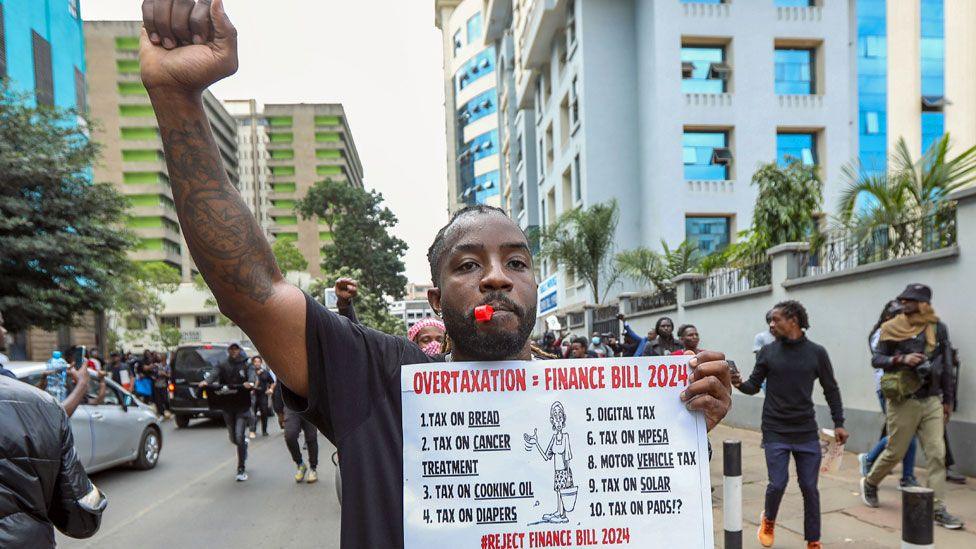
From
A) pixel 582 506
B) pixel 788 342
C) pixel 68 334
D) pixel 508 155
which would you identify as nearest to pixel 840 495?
pixel 788 342

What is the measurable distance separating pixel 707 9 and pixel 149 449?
2009 centimetres

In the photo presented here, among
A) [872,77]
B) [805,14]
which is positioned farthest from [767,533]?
[872,77]

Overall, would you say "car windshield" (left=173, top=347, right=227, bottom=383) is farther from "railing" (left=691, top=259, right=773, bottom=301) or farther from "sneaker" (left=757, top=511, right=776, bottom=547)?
"sneaker" (left=757, top=511, right=776, bottom=547)

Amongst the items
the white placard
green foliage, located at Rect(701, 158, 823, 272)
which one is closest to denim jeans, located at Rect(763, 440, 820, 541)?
the white placard

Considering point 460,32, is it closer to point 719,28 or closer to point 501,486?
point 719,28

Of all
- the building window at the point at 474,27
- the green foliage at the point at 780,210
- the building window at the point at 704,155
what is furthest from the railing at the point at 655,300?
the building window at the point at 474,27

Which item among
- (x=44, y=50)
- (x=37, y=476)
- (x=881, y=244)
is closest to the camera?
(x=37, y=476)

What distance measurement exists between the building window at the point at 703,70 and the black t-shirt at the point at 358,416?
21098 mm

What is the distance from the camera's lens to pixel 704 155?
20578mm

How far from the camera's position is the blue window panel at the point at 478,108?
52844 millimetres

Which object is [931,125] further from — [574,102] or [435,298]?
[435,298]

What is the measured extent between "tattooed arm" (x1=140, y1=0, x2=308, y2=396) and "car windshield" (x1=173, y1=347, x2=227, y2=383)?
13690mm

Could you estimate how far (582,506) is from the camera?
1530mm

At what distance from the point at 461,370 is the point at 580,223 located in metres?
17.5
